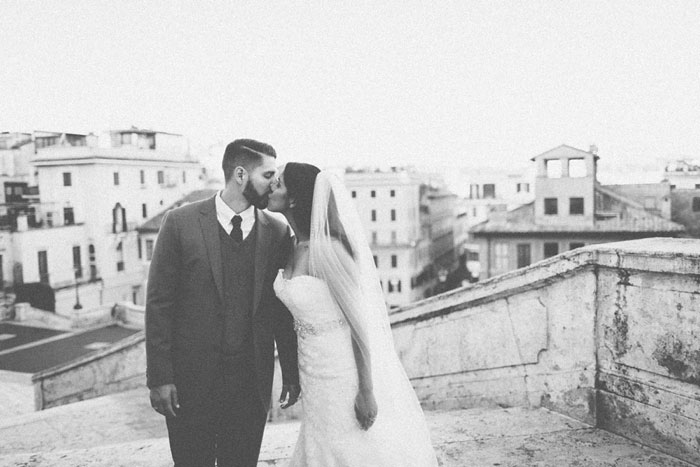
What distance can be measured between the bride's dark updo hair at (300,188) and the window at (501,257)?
952 inches

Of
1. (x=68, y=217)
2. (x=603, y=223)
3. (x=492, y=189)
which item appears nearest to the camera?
(x=603, y=223)

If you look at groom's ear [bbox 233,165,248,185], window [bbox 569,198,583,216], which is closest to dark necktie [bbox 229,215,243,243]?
groom's ear [bbox 233,165,248,185]

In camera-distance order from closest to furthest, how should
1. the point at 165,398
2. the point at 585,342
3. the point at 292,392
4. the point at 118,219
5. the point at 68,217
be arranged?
the point at 165,398 → the point at 292,392 → the point at 585,342 → the point at 68,217 → the point at 118,219

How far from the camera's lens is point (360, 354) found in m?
2.71

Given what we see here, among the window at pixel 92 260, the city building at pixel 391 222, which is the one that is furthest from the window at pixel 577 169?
the window at pixel 92 260

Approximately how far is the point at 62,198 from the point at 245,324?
118 feet

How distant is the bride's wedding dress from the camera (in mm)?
2654

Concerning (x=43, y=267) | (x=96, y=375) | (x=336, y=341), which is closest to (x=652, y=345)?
(x=336, y=341)

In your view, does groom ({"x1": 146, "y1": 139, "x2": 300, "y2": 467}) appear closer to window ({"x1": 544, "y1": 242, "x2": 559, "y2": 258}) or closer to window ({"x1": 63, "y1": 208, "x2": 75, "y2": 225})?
window ({"x1": 544, "y1": 242, "x2": 559, "y2": 258})

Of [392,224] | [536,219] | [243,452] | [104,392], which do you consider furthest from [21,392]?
[392,224]

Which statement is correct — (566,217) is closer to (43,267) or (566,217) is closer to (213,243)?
(213,243)

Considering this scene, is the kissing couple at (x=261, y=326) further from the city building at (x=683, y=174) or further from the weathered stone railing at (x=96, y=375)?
the city building at (x=683, y=174)

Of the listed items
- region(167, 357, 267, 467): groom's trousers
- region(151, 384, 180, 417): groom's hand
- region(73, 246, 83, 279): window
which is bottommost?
region(73, 246, 83, 279): window

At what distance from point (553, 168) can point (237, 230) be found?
976 inches
